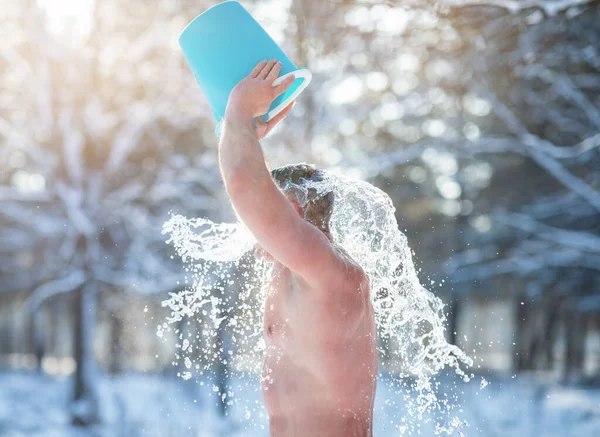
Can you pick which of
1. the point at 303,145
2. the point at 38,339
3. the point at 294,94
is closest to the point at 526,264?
the point at 303,145

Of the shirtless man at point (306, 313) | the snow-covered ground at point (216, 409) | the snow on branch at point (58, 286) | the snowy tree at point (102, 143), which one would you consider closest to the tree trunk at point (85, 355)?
the snowy tree at point (102, 143)

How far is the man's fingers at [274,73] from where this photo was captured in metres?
1.62

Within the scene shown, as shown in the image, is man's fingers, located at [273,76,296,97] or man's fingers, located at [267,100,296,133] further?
man's fingers, located at [267,100,296,133]

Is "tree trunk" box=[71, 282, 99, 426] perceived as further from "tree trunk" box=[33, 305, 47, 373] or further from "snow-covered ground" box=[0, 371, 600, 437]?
"tree trunk" box=[33, 305, 47, 373]

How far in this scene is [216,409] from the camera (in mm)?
9680

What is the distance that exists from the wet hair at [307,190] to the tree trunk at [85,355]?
7517 millimetres

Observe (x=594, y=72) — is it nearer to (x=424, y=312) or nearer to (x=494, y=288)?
(x=494, y=288)

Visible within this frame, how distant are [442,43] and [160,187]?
434 centimetres

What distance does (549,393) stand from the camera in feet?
37.3

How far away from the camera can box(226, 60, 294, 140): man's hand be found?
5.11ft

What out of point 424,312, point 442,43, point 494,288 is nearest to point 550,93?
point 442,43

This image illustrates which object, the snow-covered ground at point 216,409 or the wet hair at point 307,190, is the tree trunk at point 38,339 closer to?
the snow-covered ground at point 216,409

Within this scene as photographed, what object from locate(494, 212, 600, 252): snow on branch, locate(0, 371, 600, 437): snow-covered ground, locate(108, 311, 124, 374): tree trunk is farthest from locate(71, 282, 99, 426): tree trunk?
locate(494, 212, 600, 252): snow on branch

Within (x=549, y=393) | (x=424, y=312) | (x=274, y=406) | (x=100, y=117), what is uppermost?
(x=100, y=117)
